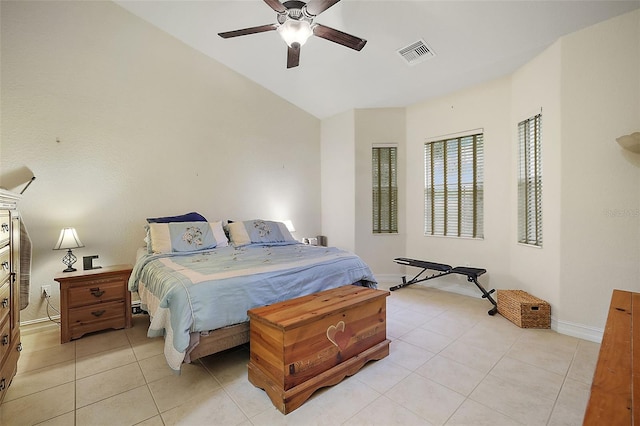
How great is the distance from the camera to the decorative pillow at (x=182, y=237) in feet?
9.48

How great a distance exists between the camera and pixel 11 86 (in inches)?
105

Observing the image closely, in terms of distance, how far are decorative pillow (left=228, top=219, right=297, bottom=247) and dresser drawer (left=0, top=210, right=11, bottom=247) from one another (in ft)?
6.25

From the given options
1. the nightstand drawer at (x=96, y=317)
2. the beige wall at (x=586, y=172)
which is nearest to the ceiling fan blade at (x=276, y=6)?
the beige wall at (x=586, y=172)

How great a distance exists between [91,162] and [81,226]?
0.68 meters

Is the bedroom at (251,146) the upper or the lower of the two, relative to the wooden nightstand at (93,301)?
upper

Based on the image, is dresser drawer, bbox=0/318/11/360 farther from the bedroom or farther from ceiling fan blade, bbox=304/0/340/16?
ceiling fan blade, bbox=304/0/340/16

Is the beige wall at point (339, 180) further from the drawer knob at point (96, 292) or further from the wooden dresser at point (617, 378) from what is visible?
the wooden dresser at point (617, 378)

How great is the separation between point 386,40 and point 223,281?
9.37ft

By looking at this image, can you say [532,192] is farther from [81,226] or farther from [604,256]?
[81,226]

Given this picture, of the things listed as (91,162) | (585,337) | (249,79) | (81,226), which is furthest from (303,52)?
(585,337)

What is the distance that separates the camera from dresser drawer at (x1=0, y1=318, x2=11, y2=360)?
155cm

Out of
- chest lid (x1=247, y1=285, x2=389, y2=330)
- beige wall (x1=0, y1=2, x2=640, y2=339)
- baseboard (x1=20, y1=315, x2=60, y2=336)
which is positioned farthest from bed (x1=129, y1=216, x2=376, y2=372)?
baseboard (x1=20, y1=315, x2=60, y2=336)

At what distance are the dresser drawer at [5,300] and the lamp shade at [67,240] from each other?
1.04 m

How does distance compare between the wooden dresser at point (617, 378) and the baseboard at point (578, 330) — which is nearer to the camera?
the wooden dresser at point (617, 378)
